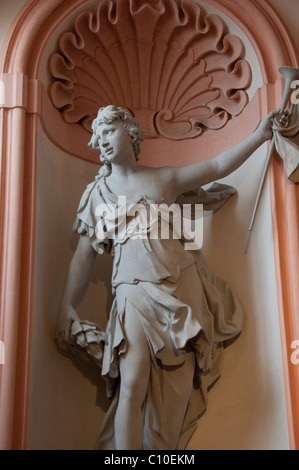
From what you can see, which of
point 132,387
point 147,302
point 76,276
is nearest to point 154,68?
point 76,276

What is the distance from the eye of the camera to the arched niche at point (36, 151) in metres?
3.76

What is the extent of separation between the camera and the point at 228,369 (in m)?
4.08

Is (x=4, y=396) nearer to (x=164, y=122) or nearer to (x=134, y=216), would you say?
(x=134, y=216)

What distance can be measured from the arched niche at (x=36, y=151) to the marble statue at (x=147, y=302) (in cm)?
25

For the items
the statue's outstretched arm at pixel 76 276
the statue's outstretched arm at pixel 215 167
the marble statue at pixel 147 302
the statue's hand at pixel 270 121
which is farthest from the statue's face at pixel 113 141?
the statue's hand at pixel 270 121

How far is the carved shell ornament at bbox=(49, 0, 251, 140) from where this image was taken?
4512 millimetres

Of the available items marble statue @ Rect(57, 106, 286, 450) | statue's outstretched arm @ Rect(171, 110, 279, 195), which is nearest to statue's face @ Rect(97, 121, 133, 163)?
marble statue @ Rect(57, 106, 286, 450)

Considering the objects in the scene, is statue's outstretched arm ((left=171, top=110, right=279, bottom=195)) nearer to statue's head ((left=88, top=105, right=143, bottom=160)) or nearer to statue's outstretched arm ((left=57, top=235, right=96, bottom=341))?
statue's head ((left=88, top=105, right=143, bottom=160))

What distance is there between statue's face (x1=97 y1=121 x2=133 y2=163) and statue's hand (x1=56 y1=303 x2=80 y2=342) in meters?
0.70

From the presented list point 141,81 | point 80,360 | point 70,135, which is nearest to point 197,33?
point 141,81

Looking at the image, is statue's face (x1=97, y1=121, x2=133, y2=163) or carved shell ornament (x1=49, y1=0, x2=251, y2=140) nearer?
statue's face (x1=97, y1=121, x2=133, y2=163)

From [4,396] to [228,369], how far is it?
1030 mm

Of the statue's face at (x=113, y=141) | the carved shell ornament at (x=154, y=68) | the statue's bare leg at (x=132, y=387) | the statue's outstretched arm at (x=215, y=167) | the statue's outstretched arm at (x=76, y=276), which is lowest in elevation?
the statue's bare leg at (x=132, y=387)

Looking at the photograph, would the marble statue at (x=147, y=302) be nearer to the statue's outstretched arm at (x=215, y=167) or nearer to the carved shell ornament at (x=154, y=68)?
the statue's outstretched arm at (x=215, y=167)
